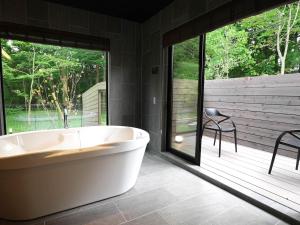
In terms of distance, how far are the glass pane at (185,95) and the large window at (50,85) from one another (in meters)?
1.31

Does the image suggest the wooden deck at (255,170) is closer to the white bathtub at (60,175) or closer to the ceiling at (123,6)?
the white bathtub at (60,175)

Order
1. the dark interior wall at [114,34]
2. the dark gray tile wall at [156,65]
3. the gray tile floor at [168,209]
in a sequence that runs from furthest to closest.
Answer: the dark gray tile wall at [156,65]
the dark interior wall at [114,34]
the gray tile floor at [168,209]

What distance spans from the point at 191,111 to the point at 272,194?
4.67 feet

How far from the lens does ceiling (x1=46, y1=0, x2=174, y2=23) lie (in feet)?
9.91

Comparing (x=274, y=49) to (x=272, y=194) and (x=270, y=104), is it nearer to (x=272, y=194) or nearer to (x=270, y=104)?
(x=270, y=104)

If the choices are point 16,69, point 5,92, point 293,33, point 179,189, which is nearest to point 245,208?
point 179,189

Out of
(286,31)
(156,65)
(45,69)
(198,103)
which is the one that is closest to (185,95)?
(198,103)

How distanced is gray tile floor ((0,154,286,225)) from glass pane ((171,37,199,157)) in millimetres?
846

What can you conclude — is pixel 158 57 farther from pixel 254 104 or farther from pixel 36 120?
pixel 36 120

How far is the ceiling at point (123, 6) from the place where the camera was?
302 centimetres

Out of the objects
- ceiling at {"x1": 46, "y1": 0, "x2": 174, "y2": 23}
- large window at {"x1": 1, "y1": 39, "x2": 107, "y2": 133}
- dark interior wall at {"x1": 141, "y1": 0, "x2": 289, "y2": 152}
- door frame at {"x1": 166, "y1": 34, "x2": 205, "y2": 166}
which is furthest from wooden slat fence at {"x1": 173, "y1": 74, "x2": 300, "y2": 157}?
large window at {"x1": 1, "y1": 39, "x2": 107, "y2": 133}

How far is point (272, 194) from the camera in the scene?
6.92 feet

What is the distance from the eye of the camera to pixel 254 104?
3.81 m

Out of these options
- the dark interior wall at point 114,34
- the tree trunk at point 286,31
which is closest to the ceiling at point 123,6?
the dark interior wall at point 114,34
